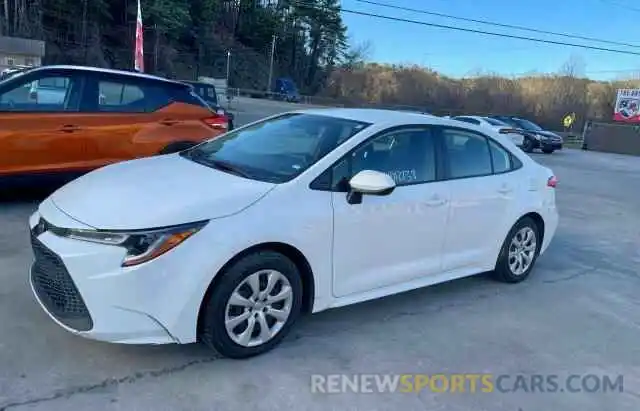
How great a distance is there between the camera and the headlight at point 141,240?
278cm

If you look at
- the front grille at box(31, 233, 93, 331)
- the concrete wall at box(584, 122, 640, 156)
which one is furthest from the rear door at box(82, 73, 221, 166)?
the concrete wall at box(584, 122, 640, 156)

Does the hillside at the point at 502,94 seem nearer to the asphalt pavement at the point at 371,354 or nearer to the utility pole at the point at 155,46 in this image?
the utility pole at the point at 155,46

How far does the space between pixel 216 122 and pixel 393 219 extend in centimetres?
438

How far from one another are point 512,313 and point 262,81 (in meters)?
64.3

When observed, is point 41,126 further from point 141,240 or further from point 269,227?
point 269,227

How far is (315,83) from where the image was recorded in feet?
249

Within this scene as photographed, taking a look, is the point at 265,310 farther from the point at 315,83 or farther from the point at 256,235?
the point at 315,83

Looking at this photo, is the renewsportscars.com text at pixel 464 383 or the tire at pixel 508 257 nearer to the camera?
the renewsportscars.com text at pixel 464 383

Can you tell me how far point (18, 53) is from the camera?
63.4ft

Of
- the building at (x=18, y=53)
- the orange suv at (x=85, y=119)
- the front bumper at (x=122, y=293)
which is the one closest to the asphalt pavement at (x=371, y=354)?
the front bumper at (x=122, y=293)

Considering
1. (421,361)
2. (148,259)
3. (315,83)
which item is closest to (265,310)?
(148,259)

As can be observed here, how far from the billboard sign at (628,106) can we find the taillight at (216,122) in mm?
39765

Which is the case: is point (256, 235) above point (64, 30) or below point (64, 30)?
below

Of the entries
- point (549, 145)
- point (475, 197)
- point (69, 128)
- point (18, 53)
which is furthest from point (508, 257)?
point (549, 145)
